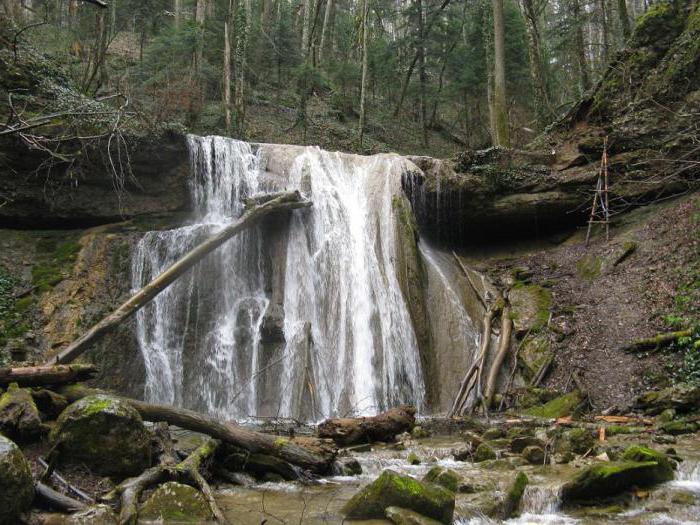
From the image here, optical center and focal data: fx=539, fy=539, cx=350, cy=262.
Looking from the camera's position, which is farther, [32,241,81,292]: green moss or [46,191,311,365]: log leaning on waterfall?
[32,241,81,292]: green moss

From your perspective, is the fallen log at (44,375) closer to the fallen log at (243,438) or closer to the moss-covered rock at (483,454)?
the fallen log at (243,438)

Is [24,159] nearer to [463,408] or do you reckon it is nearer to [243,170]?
[243,170]

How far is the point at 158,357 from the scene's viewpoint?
10.9 m

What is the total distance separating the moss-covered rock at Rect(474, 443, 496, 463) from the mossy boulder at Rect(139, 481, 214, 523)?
347cm

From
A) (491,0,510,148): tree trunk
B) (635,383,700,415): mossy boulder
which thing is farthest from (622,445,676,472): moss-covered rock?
(491,0,510,148): tree trunk

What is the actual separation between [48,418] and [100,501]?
1.70m

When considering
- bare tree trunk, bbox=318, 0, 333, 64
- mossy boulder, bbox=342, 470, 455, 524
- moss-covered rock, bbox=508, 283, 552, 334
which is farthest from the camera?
bare tree trunk, bbox=318, 0, 333, 64

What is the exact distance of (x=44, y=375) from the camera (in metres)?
5.64

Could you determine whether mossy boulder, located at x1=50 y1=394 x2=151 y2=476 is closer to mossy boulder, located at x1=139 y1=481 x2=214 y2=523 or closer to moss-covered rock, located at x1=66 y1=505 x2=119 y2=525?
mossy boulder, located at x1=139 y1=481 x2=214 y2=523

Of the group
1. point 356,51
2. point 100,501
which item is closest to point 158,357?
point 100,501

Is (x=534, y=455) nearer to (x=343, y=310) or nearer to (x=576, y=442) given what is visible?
(x=576, y=442)

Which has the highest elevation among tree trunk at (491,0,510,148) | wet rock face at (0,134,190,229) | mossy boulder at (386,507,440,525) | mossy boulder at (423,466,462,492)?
tree trunk at (491,0,510,148)

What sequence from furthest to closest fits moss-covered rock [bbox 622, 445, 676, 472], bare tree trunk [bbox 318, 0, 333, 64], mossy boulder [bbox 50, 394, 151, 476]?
bare tree trunk [bbox 318, 0, 333, 64] → moss-covered rock [bbox 622, 445, 676, 472] → mossy boulder [bbox 50, 394, 151, 476]

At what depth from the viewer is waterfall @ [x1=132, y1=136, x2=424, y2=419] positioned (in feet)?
35.1
